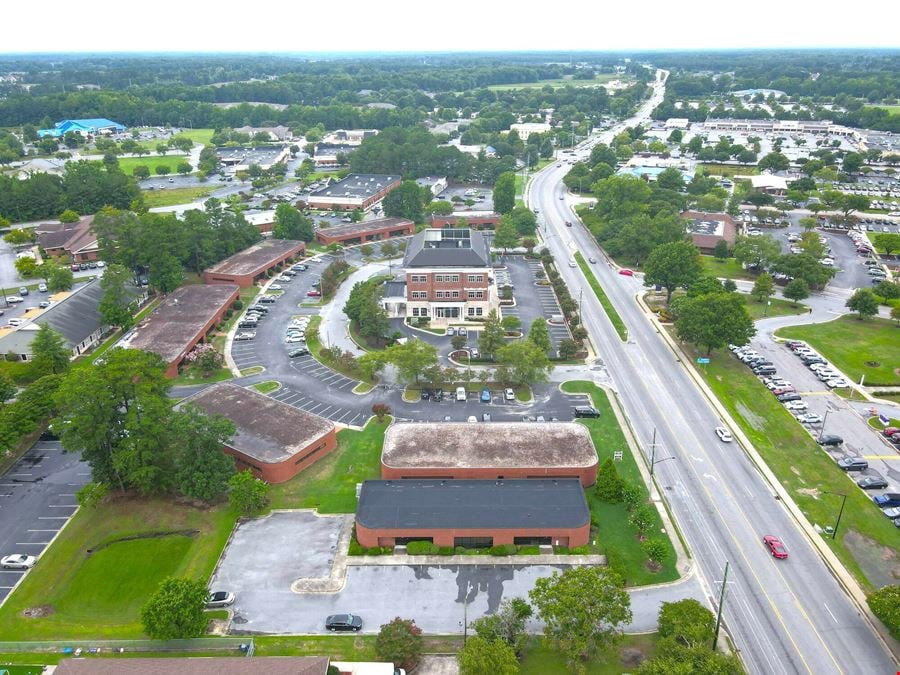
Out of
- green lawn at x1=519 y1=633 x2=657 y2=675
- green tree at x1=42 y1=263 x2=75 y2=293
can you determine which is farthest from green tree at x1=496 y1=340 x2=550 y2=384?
green tree at x1=42 y1=263 x2=75 y2=293

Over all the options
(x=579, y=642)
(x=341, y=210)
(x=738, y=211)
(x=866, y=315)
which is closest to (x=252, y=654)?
(x=579, y=642)

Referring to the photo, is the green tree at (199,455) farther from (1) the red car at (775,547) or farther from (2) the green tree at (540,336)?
(1) the red car at (775,547)

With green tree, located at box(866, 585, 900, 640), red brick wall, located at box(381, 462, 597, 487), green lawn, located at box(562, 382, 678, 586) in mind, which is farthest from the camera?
red brick wall, located at box(381, 462, 597, 487)

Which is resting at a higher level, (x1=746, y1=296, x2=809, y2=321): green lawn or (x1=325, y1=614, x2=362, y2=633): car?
(x1=325, y1=614, x2=362, y2=633): car

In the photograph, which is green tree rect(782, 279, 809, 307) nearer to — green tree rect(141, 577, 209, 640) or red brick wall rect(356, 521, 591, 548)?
red brick wall rect(356, 521, 591, 548)

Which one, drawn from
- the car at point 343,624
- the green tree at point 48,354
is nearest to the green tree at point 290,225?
the green tree at point 48,354

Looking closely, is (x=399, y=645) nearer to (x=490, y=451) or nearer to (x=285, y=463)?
(x=490, y=451)

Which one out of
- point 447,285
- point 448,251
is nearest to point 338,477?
point 447,285

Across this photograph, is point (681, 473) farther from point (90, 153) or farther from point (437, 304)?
point (90, 153)
